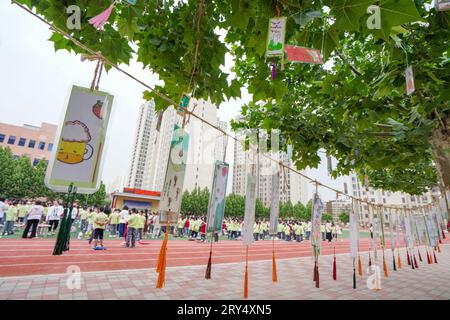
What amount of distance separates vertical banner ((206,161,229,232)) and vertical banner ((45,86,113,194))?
1780 millimetres

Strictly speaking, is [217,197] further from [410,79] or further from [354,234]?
[354,234]

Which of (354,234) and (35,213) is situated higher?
(354,234)

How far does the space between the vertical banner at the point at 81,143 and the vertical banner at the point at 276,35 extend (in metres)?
1.85

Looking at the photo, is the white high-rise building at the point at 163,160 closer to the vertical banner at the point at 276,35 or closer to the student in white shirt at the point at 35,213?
the student in white shirt at the point at 35,213

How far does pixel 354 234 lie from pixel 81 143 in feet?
21.7

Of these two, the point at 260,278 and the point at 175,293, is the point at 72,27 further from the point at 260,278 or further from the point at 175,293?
the point at 260,278

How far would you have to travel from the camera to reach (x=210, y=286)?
585 cm

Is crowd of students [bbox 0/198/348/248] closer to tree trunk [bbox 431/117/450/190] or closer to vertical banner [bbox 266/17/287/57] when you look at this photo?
vertical banner [bbox 266/17/287/57]

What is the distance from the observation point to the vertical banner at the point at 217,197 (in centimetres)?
380

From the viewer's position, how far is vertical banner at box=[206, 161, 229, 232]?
3.80 m

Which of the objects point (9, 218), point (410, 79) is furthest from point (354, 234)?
point (9, 218)

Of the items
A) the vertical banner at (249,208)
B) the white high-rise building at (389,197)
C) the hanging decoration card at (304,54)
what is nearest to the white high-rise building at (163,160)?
the white high-rise building at (389,197)
